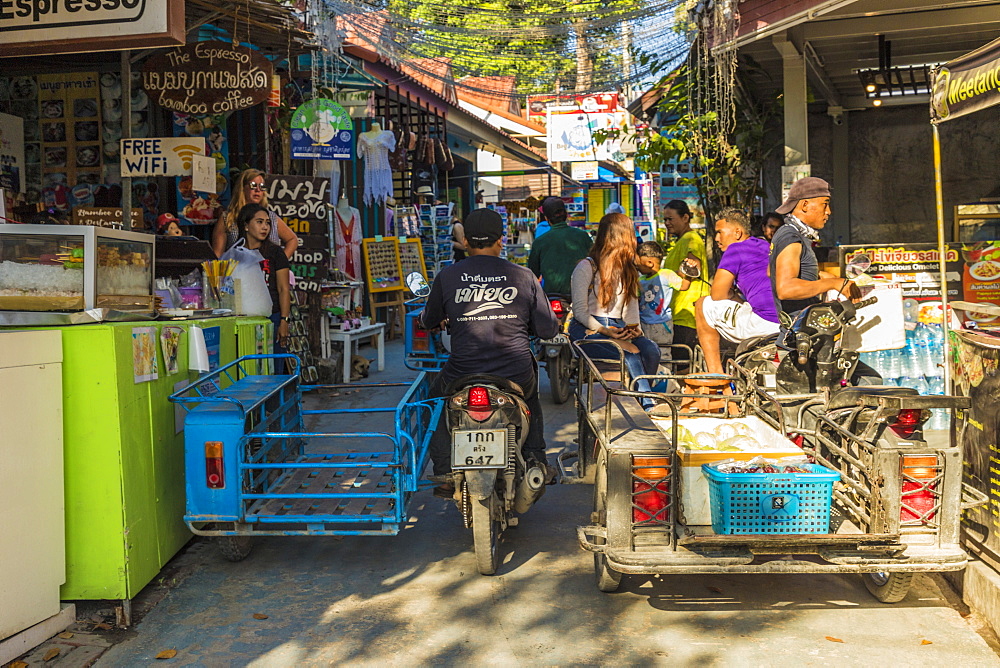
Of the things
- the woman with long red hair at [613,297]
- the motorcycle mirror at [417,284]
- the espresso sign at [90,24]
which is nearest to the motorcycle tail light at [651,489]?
the woman with long red hair at [613,297]

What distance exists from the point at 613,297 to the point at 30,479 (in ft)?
13.4

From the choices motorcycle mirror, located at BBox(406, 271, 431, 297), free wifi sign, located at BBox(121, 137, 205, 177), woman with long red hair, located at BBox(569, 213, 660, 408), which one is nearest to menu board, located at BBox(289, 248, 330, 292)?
free wifi sign, located at BBox(121, 137, 205, 177)

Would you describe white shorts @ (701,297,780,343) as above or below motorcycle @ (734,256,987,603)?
above

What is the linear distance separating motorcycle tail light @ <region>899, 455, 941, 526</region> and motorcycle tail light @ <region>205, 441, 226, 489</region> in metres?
3.34

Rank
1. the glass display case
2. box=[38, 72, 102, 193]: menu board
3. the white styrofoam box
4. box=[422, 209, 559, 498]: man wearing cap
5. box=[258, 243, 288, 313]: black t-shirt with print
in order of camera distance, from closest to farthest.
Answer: the white styrofoam box
the glass display case
box=[422, 209, 559, 498]: man wearing cap
box=[258, 243, 288, 313]: black t-shirt with print
box=[38, 72, 102, 193]: menu board

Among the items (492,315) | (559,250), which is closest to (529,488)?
(492,315)

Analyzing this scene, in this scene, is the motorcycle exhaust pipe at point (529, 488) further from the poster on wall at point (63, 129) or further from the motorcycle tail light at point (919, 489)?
the poster on wall at point (63, 129)

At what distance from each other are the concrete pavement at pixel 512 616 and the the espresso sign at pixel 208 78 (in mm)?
4705

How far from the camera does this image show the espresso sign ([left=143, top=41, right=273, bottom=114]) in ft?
28.2

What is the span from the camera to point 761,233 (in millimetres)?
11312

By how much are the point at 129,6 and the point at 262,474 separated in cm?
286

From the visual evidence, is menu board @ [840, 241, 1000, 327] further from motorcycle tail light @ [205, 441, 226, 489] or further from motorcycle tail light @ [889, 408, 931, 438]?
motorcycle tail light @ [205, 441, 226, 489]

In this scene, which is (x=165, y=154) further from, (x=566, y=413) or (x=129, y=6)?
(x=566, y=413)

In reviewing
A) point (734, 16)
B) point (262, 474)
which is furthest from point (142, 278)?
point (734, 16)
